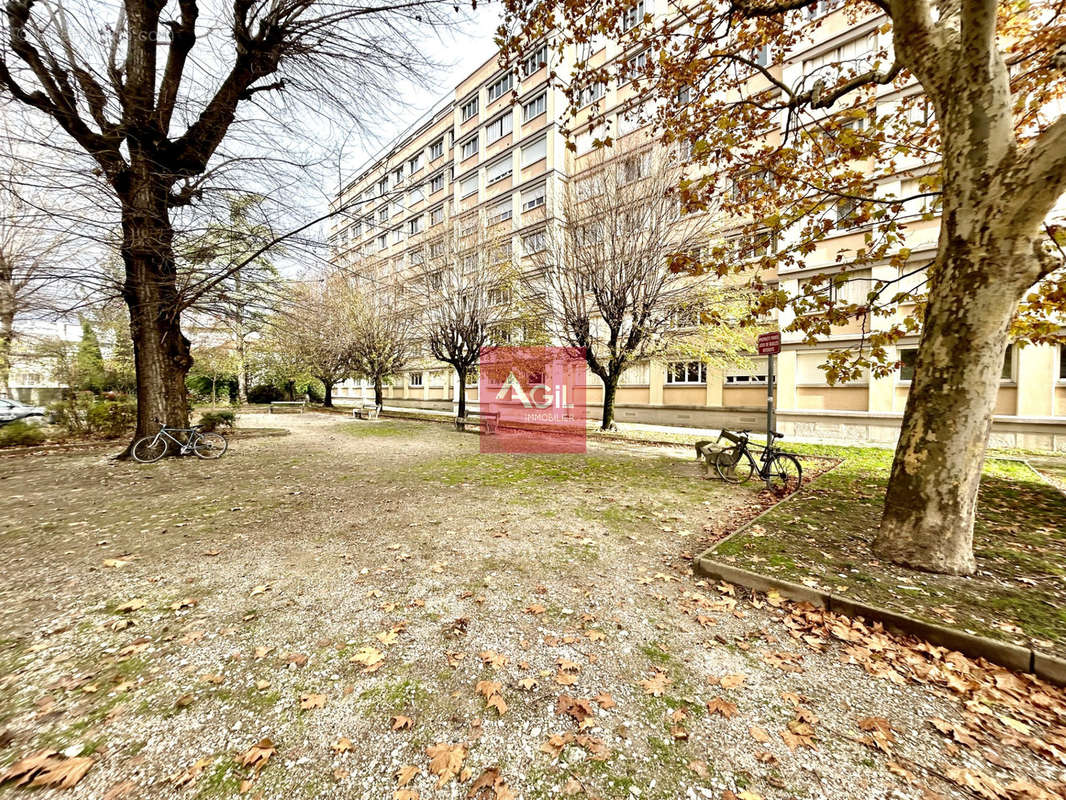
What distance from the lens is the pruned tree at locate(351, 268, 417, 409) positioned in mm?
21375

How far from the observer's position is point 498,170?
1079 inches

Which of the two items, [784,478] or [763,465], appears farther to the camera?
[763,465]

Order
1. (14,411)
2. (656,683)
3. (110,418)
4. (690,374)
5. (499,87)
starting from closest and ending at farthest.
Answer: (656,683) < (110,418) < (14,411) < (690,374) < (499,87)

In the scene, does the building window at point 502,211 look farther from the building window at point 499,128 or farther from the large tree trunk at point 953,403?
the large tree trunk at point 953,403

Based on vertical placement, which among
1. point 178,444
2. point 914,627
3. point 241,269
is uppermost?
point 241,269

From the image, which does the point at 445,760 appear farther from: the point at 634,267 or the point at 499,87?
the point at 499,87

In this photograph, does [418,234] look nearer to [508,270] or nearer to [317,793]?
[508,270]

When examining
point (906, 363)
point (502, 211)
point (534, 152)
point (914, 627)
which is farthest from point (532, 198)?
point (914, 627)

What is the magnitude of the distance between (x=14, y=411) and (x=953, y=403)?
30553 millimetres

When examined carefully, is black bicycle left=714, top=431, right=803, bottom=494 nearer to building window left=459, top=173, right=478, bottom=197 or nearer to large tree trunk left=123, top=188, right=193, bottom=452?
large tree trunk left=123, top=188, right=193, bottom=452

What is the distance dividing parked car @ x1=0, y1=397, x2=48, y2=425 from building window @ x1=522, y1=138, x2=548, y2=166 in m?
27.1

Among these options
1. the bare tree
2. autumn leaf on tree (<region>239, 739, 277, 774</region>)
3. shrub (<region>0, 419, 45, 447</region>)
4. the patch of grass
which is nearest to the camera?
autumn leaf on tree (<region>239, 739, 277, 774</region>)

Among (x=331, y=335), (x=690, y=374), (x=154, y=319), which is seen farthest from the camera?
(x=331, y=335)

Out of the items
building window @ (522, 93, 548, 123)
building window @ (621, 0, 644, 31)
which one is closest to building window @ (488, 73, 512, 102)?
building window @ (522, 93, 548, 123)
